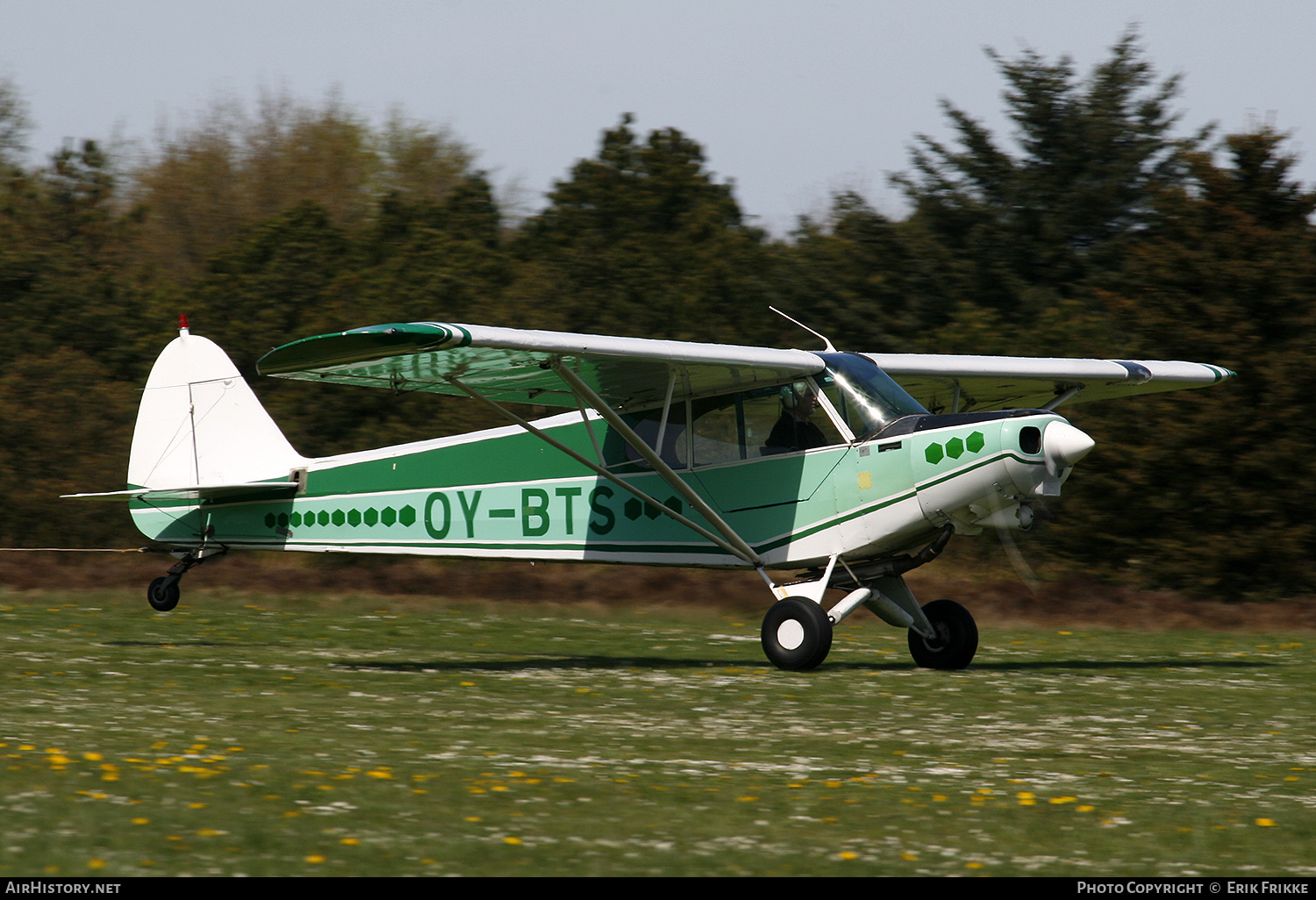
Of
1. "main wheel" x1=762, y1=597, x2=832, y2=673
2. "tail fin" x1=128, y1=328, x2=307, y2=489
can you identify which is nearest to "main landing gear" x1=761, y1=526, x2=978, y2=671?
"main wheel" x1=762, y1=597, x2=832, y2=673

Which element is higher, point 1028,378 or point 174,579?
point 1028,378

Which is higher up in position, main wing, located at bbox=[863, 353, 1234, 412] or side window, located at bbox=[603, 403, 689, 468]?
main wing, located at bbox=[863, 353, 1234, 412]

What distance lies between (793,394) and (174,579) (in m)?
7.55

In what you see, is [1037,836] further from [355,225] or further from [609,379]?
[355,225]

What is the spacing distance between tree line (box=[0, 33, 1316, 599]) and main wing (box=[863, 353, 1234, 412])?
5.82 ft

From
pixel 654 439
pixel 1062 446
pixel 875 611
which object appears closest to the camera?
pixel 1062 446

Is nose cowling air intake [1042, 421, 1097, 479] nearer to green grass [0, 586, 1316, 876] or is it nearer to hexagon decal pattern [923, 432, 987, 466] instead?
hexagon decal pattern [923, 432, 987, 466]

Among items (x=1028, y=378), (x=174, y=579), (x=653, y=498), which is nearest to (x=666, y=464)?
(x=653, y=498)

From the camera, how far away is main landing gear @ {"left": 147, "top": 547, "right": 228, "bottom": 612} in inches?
569

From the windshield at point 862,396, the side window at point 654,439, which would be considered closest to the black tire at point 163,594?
the side window at point 654,439

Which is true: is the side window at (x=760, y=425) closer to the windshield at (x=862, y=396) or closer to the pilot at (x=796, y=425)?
the pilot at (x=796, y=425)

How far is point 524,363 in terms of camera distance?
11109 millimetres

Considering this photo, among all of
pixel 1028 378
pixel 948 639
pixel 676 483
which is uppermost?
pixel 1028 378

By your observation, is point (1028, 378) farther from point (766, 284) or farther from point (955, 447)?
point (766, 284)
